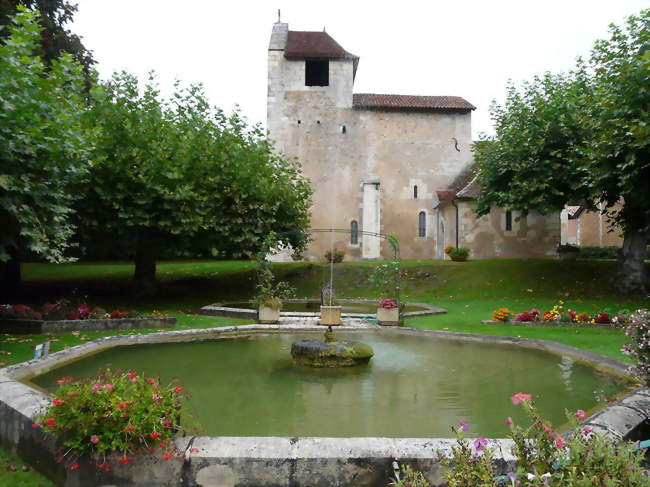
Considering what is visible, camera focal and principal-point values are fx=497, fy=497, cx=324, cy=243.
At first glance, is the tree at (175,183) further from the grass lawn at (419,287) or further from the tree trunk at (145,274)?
the grass lawn at (419,287)

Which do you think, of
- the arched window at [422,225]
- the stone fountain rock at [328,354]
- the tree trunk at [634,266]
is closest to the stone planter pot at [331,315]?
the stone fountain rock at [328,354]

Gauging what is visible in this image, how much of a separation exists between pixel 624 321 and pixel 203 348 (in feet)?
24.5

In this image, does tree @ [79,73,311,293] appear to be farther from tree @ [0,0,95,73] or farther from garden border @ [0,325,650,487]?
garden border @ [0,325,650,487]

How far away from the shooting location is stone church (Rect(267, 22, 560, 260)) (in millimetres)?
35406

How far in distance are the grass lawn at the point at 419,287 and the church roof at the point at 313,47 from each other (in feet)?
53.3

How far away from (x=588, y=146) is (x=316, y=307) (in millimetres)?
11950

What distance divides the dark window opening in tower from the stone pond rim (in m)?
31.1

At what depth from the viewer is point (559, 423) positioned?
5379mm

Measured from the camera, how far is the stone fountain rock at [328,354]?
8.48 metres

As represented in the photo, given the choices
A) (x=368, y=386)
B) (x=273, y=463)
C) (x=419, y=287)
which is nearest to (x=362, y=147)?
(x=419, y=287)

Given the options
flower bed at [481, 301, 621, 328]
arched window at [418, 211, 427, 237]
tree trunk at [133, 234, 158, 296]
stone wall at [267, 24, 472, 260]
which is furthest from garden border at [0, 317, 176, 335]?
arched window at [418, 211, 427, 237]

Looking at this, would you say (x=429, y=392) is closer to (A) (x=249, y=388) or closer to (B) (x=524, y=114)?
(A) (x=249, y=388)

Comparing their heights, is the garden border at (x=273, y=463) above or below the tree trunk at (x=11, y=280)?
below

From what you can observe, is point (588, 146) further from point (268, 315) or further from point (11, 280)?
point (11, 280)
